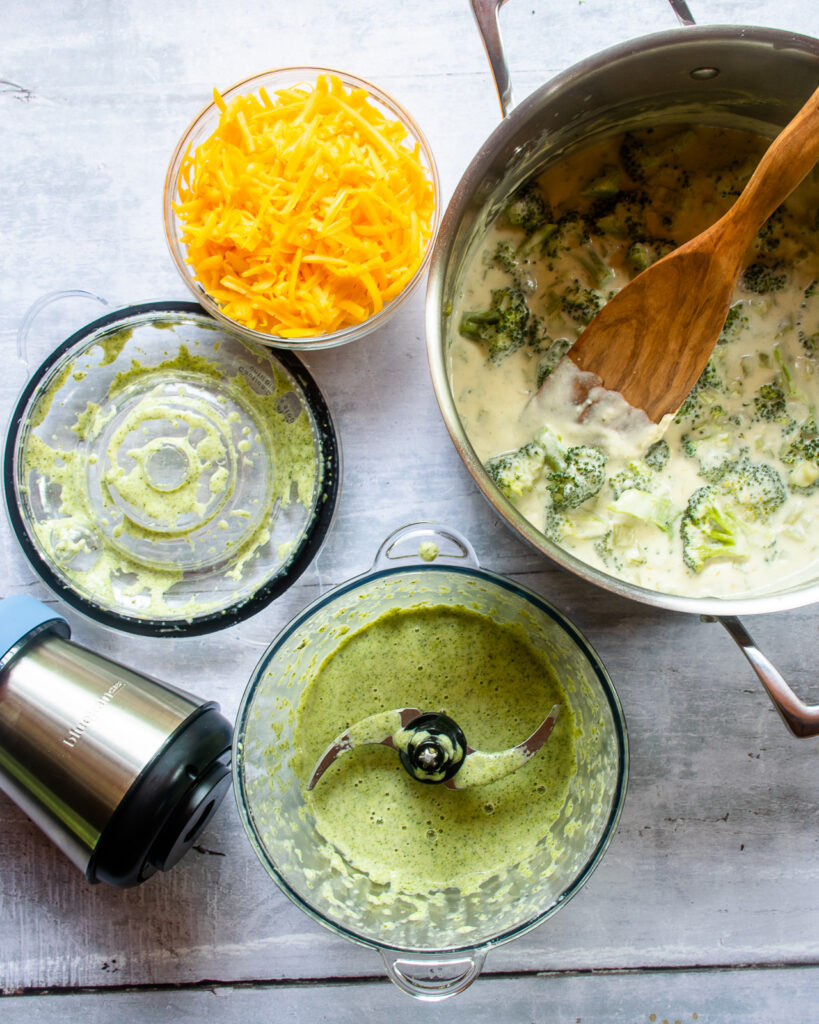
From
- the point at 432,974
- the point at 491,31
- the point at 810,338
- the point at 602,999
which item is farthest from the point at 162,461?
the point at 602,999

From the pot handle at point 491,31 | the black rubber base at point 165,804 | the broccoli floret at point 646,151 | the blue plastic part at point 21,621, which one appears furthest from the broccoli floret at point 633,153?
the blue plastic part at point 21,621

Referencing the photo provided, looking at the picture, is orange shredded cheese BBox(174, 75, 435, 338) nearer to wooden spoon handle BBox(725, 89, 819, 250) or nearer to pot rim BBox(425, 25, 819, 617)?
pot rim BBox(425, 25, 819, 617)

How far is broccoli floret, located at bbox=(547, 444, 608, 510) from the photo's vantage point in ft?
4.00

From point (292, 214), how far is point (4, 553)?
0.79 meters

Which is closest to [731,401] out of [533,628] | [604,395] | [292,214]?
[604,395]

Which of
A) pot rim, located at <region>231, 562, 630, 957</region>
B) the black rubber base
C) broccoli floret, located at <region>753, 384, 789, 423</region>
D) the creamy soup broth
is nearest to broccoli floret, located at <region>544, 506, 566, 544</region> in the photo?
the creamy soup broth

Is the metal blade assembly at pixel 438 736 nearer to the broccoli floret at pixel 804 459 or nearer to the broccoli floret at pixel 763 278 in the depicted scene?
the broccoli floret at pixel 804 459

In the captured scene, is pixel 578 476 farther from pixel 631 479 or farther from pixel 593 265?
pixel 593 265

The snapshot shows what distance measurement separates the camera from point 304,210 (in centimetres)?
125

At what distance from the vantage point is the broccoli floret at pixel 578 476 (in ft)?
4.00

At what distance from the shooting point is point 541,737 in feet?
4.26

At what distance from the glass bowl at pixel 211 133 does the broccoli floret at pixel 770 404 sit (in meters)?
0.57

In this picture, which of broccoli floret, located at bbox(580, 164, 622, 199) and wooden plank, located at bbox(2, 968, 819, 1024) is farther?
wooden plank, located at bbox(2, 968, 819, 1024)

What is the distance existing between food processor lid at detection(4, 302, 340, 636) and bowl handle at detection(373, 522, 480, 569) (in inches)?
5.6
